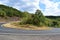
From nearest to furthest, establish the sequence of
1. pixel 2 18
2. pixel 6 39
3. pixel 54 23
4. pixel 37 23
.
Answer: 1. pixel 6 39
2. pixel 37 23
3. pixel 54 23
4. pixel 2 18

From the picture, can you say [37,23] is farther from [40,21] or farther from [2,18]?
[2,18]

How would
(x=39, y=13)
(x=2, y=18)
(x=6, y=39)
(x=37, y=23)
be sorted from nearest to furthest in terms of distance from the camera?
(x=6, y=39) < (x=37, y=23) < (x=39, y=13) < (x=2, y=18)

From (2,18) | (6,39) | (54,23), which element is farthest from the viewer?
(2,18)

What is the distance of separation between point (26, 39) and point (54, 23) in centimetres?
3658

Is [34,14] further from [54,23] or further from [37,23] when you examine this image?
[54,23]

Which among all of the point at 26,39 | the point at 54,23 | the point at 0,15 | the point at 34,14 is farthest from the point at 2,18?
the point at 26,39

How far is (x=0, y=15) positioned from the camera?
293 ft

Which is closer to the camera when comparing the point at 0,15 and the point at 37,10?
the point at 37,10

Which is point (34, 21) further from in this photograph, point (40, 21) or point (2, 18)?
point (2, 18)

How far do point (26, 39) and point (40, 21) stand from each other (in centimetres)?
2704

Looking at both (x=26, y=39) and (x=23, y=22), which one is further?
(x=23, y=22)

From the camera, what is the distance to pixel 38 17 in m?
44.8

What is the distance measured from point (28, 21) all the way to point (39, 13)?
288cm

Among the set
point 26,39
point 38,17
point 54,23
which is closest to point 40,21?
point 38,17
